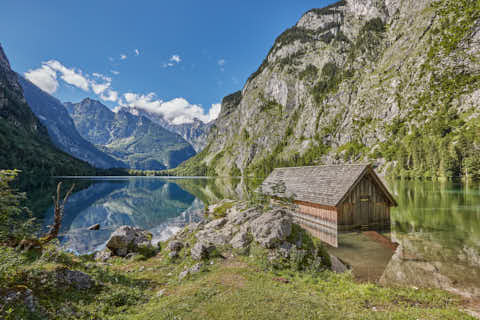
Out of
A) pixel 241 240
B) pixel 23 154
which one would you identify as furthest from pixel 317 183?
pixel 23 154

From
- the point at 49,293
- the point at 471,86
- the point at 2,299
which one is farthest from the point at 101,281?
the point at 471,86

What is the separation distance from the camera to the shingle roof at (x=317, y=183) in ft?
68.0

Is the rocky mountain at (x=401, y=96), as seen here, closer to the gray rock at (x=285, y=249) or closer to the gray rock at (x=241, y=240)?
the gray rock at (x=285, y=249)

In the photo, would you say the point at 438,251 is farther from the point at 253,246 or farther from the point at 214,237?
the point at 214,237

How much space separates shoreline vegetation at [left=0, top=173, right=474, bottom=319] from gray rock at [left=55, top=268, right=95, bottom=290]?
0.04 meters

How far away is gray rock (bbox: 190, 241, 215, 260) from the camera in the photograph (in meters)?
13.7

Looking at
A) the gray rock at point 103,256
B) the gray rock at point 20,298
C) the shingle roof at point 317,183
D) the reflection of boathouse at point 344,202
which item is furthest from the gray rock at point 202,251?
the shingle roof at point 317,183

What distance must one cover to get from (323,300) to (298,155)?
18015 cm

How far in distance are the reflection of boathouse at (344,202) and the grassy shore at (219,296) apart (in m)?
8.63

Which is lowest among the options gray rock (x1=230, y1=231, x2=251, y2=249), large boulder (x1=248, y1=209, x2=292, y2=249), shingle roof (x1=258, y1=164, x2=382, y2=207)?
gray rock (x1=230, y1=231, x2=251, y2=249)

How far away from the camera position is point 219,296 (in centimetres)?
869

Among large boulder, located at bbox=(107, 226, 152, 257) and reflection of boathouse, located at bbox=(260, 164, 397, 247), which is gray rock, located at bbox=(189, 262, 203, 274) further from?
reflection of boathouse, located at bbox=(260, 164, 397, 247)

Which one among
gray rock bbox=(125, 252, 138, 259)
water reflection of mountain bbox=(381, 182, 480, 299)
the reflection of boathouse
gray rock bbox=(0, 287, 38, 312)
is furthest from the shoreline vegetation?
the reflection of boathouse

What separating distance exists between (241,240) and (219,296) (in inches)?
259
